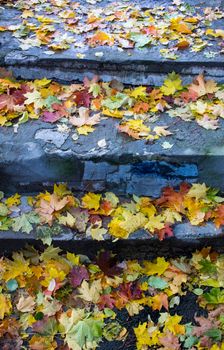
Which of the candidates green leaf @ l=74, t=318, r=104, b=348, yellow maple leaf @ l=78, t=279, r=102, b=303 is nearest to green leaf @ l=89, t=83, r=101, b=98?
yellow maple leaf @ l=78, t=279, r=102, b=303

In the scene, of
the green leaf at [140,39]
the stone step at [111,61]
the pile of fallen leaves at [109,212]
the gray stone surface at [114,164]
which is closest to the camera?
the pile of fallen leaves at [109,212]

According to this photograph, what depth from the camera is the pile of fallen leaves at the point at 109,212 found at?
286 cm

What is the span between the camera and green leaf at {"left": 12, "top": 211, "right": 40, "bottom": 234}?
113 inches

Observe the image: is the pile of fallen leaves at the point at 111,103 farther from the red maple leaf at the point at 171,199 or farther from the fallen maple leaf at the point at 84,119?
the red maple leaf at the point at 171,199

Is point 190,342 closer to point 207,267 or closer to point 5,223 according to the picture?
point 207,267

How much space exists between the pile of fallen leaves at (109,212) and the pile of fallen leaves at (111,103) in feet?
1.67

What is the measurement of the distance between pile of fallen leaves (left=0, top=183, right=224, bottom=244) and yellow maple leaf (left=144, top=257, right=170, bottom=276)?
200 mm

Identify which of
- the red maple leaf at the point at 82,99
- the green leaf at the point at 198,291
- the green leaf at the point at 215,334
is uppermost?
the red maple leaf at the point at 82,99

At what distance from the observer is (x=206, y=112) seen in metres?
3.45

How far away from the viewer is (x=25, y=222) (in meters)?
2.89

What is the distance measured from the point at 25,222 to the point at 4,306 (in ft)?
1.87

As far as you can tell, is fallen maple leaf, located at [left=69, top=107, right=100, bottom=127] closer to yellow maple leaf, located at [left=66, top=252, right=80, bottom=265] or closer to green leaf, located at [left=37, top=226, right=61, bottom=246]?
green leaf, located at [left=37, top=226, right=61, bottom=246]

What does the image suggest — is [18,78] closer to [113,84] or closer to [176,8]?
[113,84]

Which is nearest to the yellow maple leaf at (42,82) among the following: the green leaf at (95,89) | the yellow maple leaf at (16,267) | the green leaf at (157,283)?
the green leaf at (95,89)
